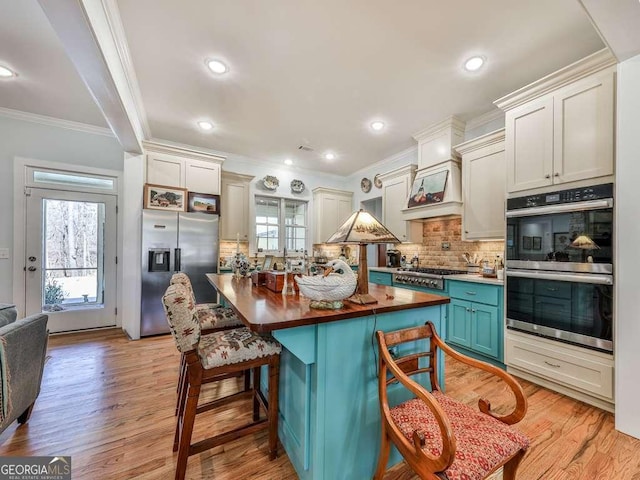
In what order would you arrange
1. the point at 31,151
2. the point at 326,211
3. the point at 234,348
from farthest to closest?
the point at 326,211
the point at 31,151
the point at 234,348

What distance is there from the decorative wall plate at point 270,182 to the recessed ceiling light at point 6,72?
3115mm

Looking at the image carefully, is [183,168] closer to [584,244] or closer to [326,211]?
[326,211]

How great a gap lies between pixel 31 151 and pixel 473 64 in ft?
16.9

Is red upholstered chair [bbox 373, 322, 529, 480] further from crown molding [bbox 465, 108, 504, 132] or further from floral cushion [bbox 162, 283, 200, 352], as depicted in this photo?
crown molding [bbox 465, 108, 504, 132]

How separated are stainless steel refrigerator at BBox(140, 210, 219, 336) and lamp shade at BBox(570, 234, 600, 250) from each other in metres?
4.01

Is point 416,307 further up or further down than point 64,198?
further down

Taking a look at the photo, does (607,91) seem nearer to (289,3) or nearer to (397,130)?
(397,130)

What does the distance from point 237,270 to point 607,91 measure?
3.30 m

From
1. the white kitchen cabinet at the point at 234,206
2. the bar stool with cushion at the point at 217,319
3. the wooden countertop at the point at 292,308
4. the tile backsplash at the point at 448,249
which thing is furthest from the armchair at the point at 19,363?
the tile backsplash at the point at 448,249

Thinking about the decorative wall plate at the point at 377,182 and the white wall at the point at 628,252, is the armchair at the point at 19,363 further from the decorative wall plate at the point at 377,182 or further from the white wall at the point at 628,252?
the decorative wall plate at the point at 377,182

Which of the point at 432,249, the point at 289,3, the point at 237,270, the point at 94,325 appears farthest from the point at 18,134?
the point at 432,249

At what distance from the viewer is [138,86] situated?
2656mm

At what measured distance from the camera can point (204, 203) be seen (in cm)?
404

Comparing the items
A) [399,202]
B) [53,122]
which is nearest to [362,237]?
[399,202]
